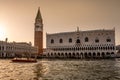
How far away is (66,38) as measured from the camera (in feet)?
413

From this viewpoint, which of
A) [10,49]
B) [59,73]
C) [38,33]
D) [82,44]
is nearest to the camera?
[59,73]

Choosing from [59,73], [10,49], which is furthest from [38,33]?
[59,73]

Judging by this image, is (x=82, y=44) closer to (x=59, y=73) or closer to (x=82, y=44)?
(x=82, y=44)

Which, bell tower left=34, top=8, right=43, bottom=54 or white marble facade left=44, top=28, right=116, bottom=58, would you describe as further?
bell tower left=34, top=8, right=43, bottom=54

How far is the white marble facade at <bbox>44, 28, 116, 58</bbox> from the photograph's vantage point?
11375 centimetres

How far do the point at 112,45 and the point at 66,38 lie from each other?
2714 centimetres

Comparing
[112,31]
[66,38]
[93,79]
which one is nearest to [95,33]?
[112,31]

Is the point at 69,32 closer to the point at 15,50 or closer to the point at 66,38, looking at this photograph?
the point at 66,38

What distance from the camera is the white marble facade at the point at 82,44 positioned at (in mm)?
113750

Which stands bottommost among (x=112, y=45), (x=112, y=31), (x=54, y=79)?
Result: (x=54, y=79)

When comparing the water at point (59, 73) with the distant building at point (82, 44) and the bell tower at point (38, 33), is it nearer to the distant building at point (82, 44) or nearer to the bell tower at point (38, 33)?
the distant building at point (82, 44)

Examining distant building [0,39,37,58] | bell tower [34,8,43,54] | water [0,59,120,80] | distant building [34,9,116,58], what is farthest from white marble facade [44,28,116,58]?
water [0,59,120,80]

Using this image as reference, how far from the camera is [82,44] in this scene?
394 feet

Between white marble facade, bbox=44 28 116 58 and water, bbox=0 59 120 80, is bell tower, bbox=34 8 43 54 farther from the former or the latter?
water, bbox=0 59 120 80
